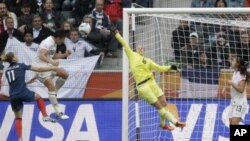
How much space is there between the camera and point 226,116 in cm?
1627

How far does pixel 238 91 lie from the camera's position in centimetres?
1569

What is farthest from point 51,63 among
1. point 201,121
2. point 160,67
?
point 201,121

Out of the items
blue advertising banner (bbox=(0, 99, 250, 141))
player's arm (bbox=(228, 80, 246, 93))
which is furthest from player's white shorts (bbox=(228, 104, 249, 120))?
blue advertising banner (bbox=(0, 99, 250, 141))

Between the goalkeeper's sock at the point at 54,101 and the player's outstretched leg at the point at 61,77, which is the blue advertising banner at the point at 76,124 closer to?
the goalkeeper's sock at the point at 54,101

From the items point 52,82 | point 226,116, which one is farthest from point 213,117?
point 52,82

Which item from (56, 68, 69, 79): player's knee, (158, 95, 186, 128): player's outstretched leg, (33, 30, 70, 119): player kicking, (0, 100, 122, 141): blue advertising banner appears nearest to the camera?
(158, 95, 186, 128): player's outstretched leg

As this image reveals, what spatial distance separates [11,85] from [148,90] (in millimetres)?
2452

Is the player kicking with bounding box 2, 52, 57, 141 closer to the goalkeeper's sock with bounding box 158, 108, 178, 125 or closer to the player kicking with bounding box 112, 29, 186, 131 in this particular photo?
the player kicking with bounding box 112, 29, 186, 131

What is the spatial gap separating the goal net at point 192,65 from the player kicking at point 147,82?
0.62ft

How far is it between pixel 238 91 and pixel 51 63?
10.3 feet

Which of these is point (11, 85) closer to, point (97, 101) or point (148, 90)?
point (97, 101)

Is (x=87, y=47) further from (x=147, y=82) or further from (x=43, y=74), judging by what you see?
(x=147, y=82)

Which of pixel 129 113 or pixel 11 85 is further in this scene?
pixel 11 85

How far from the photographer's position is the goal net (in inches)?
618
